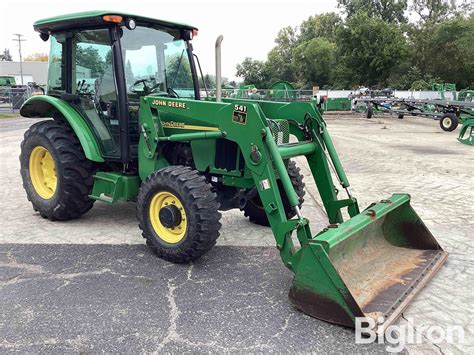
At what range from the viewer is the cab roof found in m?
4.79

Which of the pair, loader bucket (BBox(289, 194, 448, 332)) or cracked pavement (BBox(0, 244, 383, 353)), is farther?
loader bucket (BBox(289, 194, 448, 332))

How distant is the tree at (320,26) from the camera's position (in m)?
69.6

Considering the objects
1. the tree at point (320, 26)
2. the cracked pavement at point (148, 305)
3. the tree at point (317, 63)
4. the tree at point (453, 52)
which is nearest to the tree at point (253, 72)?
the tree at point (317, 63)

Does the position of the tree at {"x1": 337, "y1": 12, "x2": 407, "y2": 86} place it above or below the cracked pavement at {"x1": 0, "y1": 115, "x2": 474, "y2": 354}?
above

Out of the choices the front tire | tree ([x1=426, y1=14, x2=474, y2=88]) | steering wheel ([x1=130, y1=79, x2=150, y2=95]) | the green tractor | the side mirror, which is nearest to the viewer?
the green tractor

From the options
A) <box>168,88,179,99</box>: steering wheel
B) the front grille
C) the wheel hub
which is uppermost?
<box>168,88,179,99</box>: steering wheel

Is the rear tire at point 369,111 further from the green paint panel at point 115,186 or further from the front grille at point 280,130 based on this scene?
the green paint panel at point 115,186

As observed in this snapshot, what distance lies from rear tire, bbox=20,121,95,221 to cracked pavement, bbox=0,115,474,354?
0.73 ft

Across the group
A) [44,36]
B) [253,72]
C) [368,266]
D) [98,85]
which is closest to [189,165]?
[98,85]

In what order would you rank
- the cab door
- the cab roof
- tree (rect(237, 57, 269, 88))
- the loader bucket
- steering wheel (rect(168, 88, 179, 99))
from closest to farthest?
the loader bucket → the cab roof → the cab door → steering wheel (rect(168, 88, 179, 99)) → tree (rect(237, 57, 269, 88))

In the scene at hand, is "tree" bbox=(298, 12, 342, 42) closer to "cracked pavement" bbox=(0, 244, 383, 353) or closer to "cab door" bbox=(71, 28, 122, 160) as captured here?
"cab door" bbox=(71, 28, 122, 160)

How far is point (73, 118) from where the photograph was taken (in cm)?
524

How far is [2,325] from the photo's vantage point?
3232 millimetres

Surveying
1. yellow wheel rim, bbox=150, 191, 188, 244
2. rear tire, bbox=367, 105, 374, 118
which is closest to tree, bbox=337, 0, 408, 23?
rear tire, bbox=367, 105, 374, 118
